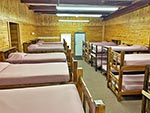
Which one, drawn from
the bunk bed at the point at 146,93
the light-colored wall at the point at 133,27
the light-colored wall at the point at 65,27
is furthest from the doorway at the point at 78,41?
the bunk bed at the point at 146,93

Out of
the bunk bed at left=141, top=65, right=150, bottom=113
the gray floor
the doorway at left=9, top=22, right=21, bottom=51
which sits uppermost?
the doorway at left=9, top=22, right=21, bottom=51

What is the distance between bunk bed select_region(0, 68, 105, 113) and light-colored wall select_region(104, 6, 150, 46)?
409 centimetres

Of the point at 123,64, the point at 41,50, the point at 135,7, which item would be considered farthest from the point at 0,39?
the point at 135,7

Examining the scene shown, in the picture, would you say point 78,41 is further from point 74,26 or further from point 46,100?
point 46,100

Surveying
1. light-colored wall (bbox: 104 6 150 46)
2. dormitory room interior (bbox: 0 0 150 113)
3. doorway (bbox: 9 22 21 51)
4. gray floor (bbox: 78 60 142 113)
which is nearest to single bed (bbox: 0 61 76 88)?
dormitory room interior (bbox: 0 0 150 113)

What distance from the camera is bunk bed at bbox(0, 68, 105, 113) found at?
1.48 meters

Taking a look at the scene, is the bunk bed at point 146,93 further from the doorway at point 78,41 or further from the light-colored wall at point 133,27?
the doorway at point 78,41

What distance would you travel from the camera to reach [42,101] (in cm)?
168

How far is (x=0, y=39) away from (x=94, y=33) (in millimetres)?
7092

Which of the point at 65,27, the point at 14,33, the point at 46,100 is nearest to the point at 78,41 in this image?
the point at 65,27

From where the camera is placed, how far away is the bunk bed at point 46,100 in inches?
58.3

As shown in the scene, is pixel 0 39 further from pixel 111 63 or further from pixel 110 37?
pixel 110 37

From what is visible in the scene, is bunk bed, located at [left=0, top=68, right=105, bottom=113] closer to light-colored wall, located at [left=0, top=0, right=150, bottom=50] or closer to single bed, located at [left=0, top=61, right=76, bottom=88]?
single bed, located at [left=0, top=61, right=76, bottom=88]

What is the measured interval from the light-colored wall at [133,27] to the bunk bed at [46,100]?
4.09m
